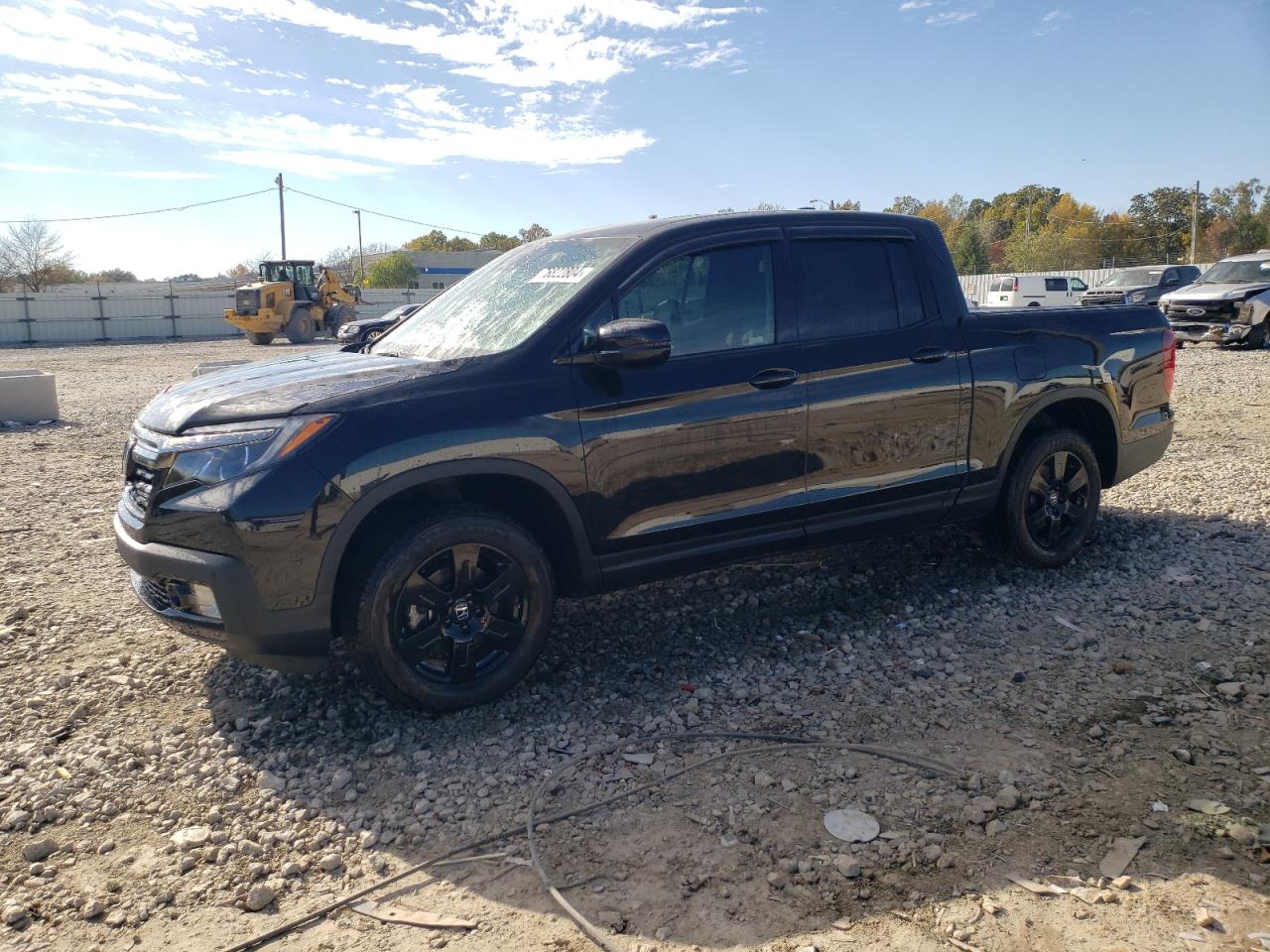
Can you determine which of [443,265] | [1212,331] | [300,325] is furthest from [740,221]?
[443,265]

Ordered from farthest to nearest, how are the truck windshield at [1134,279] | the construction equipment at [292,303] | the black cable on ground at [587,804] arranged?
1. the construction equipment at [292,303]
2. the truck windshield at [1134,279]
3. the black cable on ground at [587,804]

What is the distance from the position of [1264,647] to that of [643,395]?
3.00 meters

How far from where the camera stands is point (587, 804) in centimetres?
315

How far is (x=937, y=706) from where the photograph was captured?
3.77 m

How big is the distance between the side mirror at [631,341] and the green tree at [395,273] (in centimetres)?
7467

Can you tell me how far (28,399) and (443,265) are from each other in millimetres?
71522

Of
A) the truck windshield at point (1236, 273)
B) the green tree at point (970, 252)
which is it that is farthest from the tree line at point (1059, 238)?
the truck windshield at point (1236, 273)

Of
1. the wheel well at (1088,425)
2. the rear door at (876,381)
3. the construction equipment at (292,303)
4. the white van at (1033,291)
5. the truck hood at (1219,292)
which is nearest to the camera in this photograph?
the rear door at (876,381)

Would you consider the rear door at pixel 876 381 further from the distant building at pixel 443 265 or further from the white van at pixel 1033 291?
the distant building at pixel 443 265

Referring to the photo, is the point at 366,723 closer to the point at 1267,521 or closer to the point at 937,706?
the point at 937,706

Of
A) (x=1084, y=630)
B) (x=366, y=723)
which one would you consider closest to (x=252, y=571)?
(x=366, y=723)

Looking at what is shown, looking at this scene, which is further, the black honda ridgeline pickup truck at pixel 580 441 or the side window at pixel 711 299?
the side window at pixel 711 299

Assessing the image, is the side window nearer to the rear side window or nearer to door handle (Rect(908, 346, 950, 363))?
the rear side window

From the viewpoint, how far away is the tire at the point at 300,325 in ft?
103
